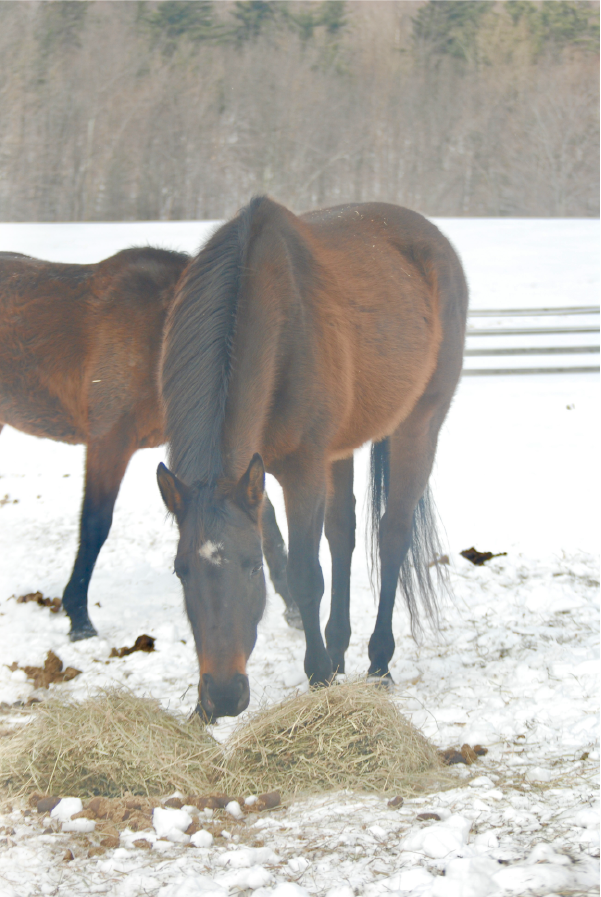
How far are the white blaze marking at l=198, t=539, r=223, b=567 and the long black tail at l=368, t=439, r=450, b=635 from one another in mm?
1664

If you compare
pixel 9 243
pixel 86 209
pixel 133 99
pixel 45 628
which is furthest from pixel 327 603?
pixel 9 243

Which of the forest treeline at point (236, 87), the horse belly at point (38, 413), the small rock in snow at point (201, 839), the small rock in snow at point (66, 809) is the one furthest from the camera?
the forest treeline at point (236, 87)

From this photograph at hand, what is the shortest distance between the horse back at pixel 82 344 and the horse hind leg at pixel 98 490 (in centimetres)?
8

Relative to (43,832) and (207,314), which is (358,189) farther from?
(43,832)

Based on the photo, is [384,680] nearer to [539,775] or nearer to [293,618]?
[293,618]

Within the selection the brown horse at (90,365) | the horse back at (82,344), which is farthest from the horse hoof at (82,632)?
the horse back at (82,344)

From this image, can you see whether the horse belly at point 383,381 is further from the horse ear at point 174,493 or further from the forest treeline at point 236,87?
the forest treeline at point 236,87

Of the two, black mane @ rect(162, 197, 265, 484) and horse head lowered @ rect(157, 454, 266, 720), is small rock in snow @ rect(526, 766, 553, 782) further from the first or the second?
black mane @ rect(162, 197, 265, 484)

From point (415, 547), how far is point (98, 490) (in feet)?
5.16

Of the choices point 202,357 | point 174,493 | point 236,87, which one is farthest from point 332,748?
point 236,87

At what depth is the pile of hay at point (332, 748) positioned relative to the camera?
7.39 ft

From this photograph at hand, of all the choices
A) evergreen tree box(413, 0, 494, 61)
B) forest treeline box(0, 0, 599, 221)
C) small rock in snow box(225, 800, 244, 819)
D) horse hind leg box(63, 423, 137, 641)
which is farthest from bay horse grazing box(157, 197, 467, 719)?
evergreen tree box(413, 0, 494, 61)

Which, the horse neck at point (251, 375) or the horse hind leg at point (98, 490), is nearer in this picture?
the horse neck at point (251, 375)

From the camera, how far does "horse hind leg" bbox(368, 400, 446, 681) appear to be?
3570mm
